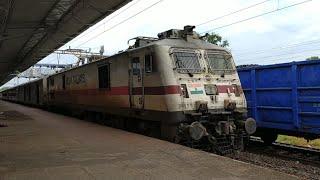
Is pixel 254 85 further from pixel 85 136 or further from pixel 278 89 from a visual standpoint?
pixel 85 136

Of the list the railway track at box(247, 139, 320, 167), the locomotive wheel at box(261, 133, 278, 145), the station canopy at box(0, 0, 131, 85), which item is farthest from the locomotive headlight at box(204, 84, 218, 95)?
the station canopy at box(0, 0, 131, 85)

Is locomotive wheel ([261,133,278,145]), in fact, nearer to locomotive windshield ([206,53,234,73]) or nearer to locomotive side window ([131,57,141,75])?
locomotive windshield ([206,53,234,73])

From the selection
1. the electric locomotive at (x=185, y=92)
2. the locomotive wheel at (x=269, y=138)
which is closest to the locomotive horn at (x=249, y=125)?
the electric locomotive at (x=185, y=92)

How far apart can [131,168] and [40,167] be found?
1668 mm

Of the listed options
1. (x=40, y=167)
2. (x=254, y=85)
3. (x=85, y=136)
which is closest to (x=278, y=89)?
(x=254, y=85)

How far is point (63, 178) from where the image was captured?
7.68 metres

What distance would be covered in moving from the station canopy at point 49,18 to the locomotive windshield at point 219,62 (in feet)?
19.7

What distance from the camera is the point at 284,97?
13.1 m

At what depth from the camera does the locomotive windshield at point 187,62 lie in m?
13.0

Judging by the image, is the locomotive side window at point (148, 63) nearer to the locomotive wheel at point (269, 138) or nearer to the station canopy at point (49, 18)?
the locomotive wheel at point (269, 138)

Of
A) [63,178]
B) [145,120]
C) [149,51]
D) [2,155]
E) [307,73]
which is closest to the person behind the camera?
[63,178]

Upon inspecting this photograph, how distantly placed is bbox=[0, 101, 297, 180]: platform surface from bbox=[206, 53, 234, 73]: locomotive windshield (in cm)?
288

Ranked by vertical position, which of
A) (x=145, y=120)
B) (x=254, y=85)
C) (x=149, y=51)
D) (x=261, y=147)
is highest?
(x=149, y=51)

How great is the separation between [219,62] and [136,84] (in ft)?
8.40
